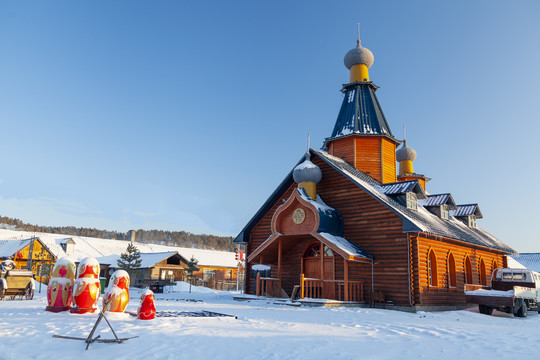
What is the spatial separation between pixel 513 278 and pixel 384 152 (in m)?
9.28

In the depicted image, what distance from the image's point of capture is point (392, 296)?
18.2 metres

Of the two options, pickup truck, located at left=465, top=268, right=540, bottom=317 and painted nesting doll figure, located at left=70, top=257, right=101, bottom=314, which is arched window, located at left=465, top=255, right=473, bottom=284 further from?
painted nesting doll figure, located at left=70, top=257, right=101, bottom=314

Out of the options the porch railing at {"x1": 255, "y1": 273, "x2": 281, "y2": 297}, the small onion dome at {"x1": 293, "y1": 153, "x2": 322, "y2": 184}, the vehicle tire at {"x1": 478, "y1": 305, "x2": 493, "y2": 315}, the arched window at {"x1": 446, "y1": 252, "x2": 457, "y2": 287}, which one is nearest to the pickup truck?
the vehicle tire at {"x1": 478, "y1": 305, "x2": 493, "y2": 315}

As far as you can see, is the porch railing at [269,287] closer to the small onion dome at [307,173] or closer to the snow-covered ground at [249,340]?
the small onion dome at [307,173]

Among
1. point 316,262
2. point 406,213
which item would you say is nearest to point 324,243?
point 316,262

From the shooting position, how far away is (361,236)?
1958 centimetres

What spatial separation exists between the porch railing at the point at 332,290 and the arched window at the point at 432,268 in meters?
3.14

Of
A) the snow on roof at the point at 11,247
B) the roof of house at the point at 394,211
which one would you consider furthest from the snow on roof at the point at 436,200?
the snow on roof at the point at 11,247

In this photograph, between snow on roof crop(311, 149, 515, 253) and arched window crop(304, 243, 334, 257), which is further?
arched window crop(304, 243, 334, 257)

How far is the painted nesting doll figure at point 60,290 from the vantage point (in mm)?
11977

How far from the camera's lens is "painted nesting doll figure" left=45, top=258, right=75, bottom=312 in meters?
12.0

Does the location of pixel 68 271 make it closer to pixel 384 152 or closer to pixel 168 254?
pixel 384 152

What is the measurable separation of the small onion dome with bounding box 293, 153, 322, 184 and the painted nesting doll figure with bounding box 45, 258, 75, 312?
11.7 meters

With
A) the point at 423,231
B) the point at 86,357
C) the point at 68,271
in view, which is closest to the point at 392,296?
the point at 423,231
